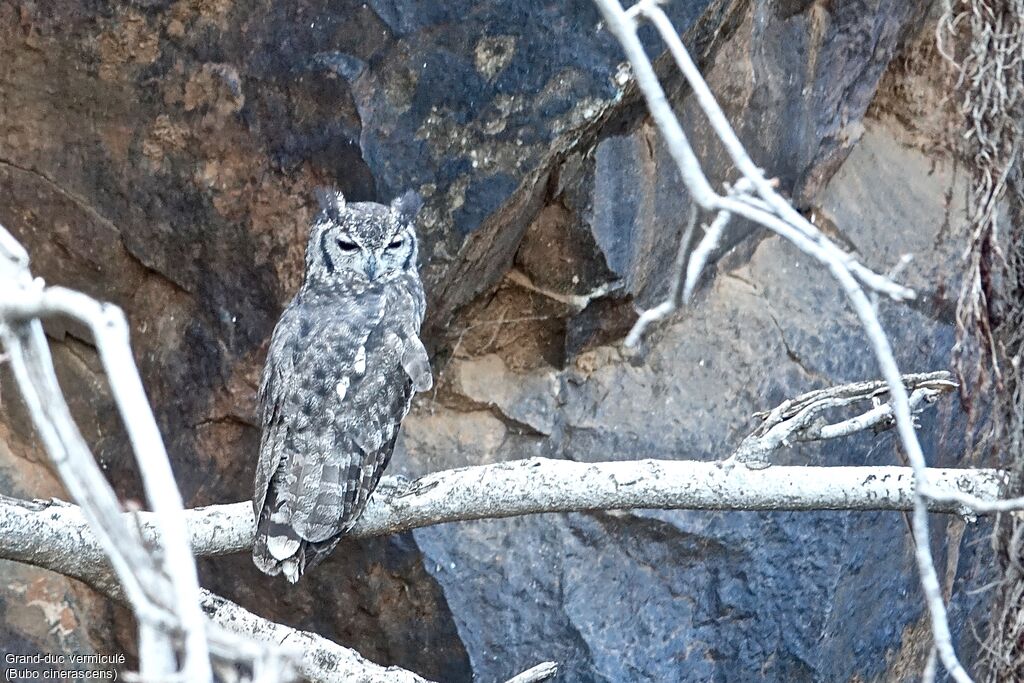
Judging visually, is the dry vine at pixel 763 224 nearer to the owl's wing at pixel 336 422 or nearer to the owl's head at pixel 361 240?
the owl's wing at pixel 336 422

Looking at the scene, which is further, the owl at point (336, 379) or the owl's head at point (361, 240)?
the owl's head at point (361, 240)

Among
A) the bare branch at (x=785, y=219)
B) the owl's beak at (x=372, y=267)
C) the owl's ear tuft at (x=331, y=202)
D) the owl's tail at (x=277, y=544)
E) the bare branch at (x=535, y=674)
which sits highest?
the owl's ear tuft at (x=331, y=202)

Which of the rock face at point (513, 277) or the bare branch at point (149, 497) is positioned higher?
the rock face at point (513, 277)

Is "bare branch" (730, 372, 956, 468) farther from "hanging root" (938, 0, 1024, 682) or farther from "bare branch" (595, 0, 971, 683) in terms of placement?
"bare branch" (595, 0, 971, 683)

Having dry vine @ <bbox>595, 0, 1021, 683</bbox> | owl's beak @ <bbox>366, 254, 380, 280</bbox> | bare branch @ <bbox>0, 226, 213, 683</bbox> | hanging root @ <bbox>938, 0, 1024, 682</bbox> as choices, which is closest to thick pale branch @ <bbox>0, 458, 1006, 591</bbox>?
hanging root @ <bbox>938, 0, 1024, 682</bbox>

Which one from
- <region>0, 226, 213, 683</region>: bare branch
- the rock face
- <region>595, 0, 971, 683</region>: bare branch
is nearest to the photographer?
<region>0, 226, 213, 683</region>: bare branch

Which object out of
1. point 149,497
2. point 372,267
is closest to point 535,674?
point 372,267

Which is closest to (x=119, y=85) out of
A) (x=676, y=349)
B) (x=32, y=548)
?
→ (x=32, y=548)

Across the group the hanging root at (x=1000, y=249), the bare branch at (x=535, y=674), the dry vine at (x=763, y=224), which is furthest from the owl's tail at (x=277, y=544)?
the dry vine at (x=763, y=224)
